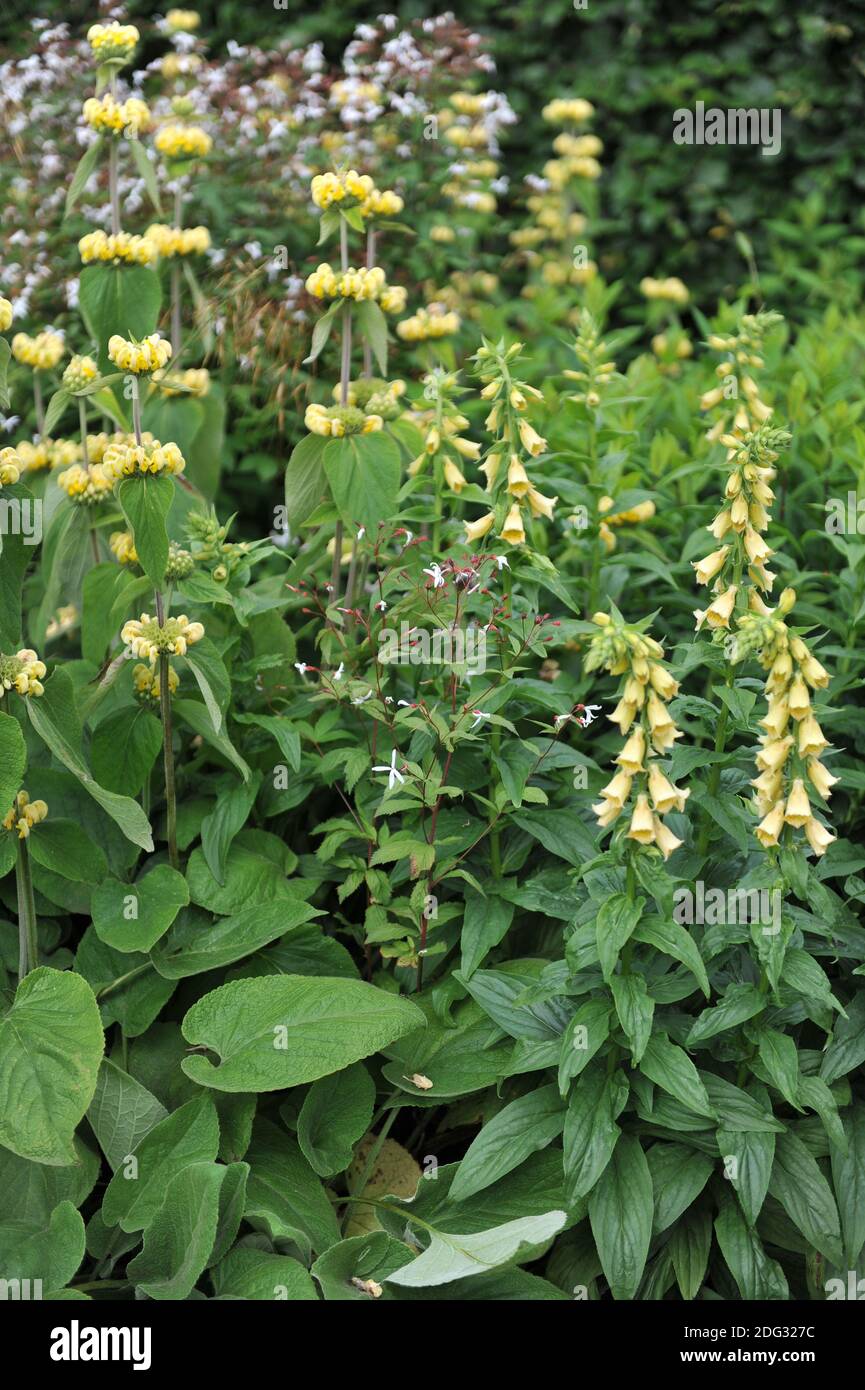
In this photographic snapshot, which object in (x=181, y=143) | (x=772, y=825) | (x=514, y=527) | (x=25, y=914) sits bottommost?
(x=25, y=914)

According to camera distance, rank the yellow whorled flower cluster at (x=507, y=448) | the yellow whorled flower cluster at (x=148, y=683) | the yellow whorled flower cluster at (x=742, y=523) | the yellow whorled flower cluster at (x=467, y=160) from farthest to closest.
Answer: the yellow whorled flower cluster at (x=467, y=160) → the yellow whorled flower cluster at (x=148, y=683) → the yellow whorled flower cluster at (x=507, y=448) → the yellow whorled flower cluster at (x=742, y=523)

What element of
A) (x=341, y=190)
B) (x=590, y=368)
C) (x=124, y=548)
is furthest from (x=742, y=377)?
(x=124, y=548)

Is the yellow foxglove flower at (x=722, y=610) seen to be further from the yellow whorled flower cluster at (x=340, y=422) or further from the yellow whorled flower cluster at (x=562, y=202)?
the yellow whorled flower cluster at (x=562, y=202)

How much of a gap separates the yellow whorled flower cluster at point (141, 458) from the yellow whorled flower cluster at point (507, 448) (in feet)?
1.98

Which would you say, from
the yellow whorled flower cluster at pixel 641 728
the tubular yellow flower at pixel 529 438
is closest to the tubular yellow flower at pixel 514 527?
the tubular yellow flower at pixel 529 438

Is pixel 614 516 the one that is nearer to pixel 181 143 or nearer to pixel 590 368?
pixel 590 368

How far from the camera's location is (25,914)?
2.91m

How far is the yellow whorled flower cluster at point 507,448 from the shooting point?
2.79 meters

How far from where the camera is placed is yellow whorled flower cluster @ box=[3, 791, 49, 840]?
9.20 ft

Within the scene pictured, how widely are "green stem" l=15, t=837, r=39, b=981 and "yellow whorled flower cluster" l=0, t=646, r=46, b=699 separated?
0.34 m

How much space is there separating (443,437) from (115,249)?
95cm

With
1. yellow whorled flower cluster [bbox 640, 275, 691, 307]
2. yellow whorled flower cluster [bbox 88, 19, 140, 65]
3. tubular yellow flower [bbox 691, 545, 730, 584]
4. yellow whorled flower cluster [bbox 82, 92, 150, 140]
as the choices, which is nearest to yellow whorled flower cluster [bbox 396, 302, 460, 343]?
yellow whorled flower cluster [bbox 82, 92, 150, 140]

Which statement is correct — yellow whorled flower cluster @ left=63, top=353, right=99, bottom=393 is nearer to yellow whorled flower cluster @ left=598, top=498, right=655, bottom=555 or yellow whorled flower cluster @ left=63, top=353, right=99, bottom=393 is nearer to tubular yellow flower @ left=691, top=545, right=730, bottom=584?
yellow whorled flower cluster @ left=598, top=498, right=655, bottom=555
